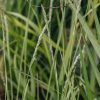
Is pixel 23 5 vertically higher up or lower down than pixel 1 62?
higher up

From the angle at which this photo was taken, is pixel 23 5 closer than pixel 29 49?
No

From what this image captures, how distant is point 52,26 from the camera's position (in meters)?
1.52

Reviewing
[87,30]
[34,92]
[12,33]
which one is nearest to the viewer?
[87,30]

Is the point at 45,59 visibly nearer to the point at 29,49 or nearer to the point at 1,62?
the point at 29,49

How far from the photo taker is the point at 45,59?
1.46 meters

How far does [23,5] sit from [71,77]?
28.0 inches

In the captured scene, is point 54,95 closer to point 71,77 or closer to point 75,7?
point 71,77

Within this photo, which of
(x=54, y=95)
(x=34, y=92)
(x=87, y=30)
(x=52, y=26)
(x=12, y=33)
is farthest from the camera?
(x=52, y=26)

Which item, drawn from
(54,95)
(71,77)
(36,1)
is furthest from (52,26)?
(71,77)

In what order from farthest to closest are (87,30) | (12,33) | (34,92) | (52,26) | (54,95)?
(52,26)
(12,33)
(34,92)
(54,95)
(87,30)

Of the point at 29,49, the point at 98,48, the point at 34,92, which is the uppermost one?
the point at 98,48

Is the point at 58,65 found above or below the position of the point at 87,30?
below

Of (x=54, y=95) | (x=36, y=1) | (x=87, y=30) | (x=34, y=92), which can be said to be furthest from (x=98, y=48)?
(x=36, y=1)

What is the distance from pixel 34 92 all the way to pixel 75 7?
0.49m
